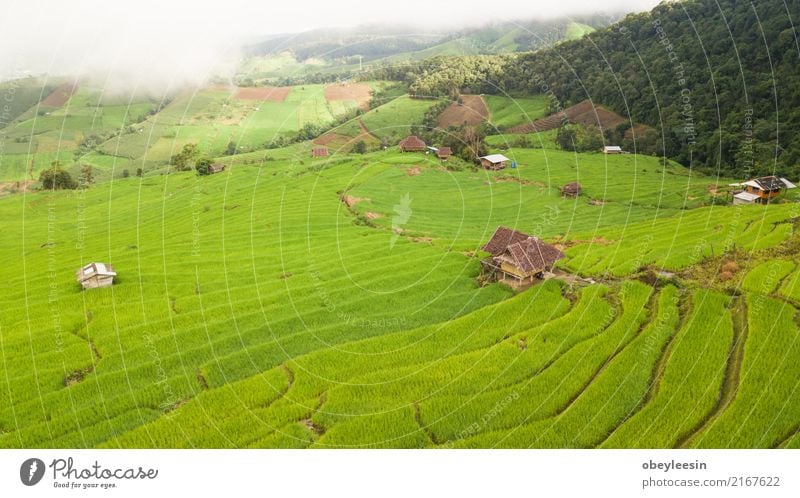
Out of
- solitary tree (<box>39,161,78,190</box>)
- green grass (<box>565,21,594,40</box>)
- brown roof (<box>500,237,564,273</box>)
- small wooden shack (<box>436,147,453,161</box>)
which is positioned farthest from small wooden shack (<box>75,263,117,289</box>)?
green grass (<box>565,21,594,40</box>)

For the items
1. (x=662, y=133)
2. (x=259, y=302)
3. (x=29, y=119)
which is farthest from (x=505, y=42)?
(x=259, y=302)

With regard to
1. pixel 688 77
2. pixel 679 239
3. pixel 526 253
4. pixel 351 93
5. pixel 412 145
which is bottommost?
pixel 412 145

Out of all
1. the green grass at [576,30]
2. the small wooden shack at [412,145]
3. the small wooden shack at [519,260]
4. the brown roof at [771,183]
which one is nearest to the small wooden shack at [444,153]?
the small wooden shack at [412,145]

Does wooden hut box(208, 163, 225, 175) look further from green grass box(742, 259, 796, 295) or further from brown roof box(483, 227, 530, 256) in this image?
green grass box(742, 259, 796, 295)

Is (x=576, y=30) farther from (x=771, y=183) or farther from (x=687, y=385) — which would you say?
(x=687, y=385)

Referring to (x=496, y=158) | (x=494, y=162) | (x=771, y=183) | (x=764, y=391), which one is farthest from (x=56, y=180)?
(x=771, y=183)

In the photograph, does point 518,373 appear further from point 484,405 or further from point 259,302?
point 259,302

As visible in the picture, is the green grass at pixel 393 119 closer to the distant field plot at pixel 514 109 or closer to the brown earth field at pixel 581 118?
the distant field plot at pixel 514 109
